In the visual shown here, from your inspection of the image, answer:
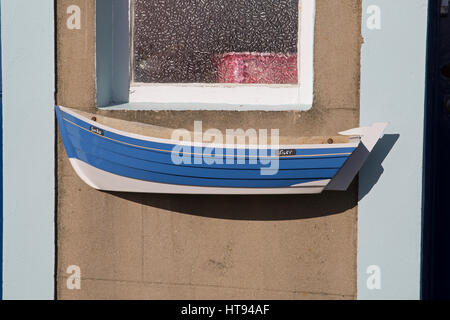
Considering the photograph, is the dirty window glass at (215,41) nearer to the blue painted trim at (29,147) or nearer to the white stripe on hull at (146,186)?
the blue painted trim at (29,147)

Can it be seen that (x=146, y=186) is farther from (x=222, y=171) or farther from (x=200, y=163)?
(x=222, y=171)

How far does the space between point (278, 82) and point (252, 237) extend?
3.42 feet

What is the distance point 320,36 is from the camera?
3137 mm

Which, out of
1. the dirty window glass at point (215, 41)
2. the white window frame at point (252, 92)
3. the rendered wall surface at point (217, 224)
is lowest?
the rendered wall surface at point (217, 224)

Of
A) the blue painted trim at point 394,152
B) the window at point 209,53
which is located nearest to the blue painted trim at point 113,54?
the window at point 209,53

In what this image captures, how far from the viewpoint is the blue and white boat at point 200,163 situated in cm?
294

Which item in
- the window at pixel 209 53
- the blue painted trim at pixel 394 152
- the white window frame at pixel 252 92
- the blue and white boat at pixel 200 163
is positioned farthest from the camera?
the window at pixel 209 53

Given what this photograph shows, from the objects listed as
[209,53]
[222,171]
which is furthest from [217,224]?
[209,53]

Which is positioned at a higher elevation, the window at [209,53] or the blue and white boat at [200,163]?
the window at [209,53]

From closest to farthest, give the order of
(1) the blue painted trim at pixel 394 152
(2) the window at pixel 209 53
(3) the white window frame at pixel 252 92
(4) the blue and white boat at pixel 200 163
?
(4) the blue and white boat at pixel 200 163 → (1) the blue painted trim at pixel 394 152 → (3) the white window frame at pixel 252 92 → (2) the window at pixel 209 53

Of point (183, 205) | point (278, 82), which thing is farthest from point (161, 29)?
point (183, 205)

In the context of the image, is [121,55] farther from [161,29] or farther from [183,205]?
[183,205]

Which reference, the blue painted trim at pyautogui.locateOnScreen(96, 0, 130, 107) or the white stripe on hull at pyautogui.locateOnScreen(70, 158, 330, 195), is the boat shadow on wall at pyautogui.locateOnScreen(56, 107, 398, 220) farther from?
the blue painted trim at pyautogui.locateOnScreen(96, 0, 130, 107)

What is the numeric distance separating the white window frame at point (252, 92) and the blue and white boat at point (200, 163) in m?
0.42
